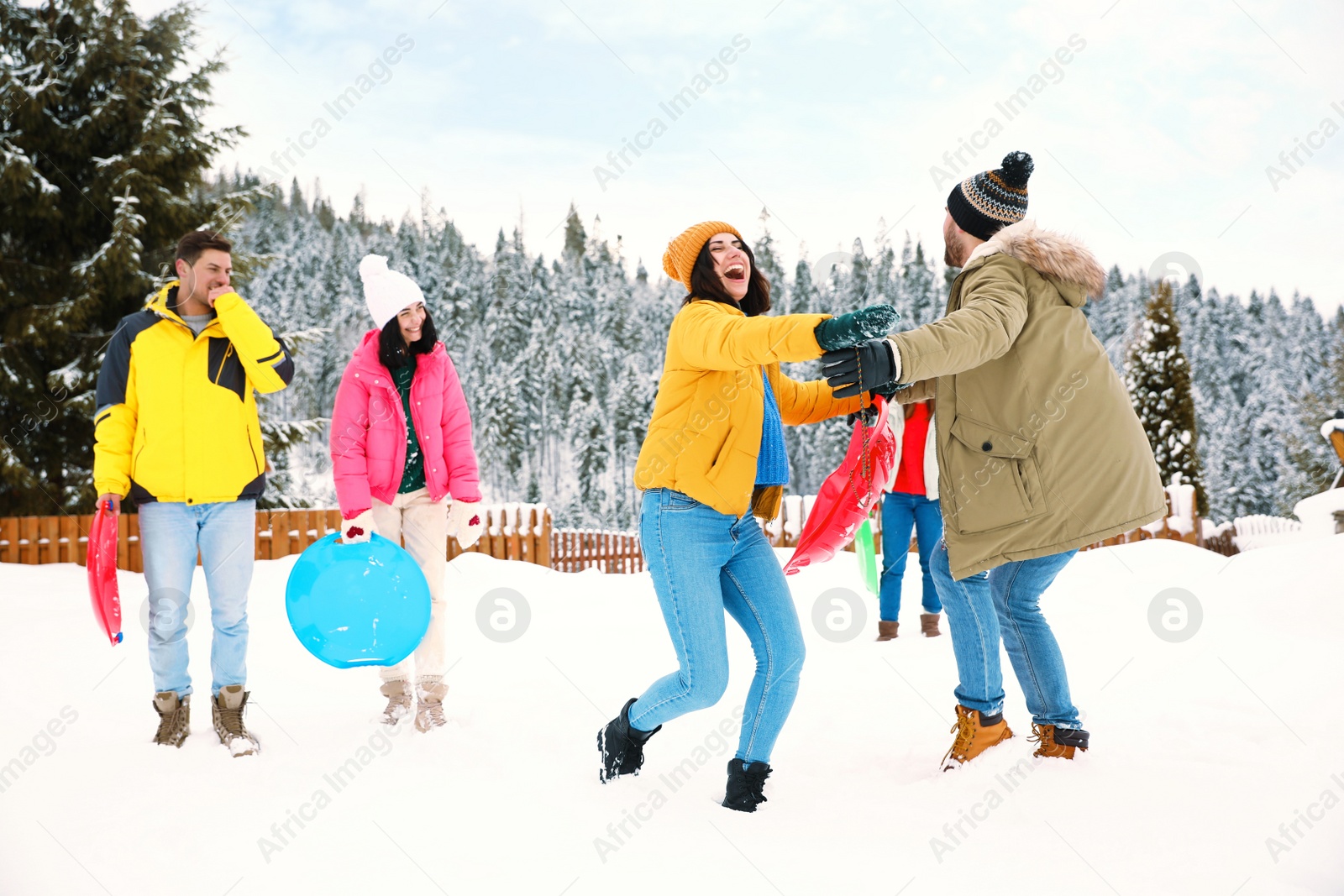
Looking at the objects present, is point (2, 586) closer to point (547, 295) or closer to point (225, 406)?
point (225, 406)

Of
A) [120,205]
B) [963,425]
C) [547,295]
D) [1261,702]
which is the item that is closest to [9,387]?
[120,205]

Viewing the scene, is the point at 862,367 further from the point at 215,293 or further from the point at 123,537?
the point at 123,537

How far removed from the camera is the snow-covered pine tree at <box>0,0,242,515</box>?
1189 centimetres

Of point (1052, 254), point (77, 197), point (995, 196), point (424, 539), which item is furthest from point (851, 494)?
point (77, 197)

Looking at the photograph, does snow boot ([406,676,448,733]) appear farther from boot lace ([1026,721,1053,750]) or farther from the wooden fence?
Answer: the wooden fence

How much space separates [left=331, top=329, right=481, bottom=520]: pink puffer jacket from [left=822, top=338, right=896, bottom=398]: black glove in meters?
1.88

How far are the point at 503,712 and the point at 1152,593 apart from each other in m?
5.04

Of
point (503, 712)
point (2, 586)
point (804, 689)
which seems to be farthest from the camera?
point (2, 586)

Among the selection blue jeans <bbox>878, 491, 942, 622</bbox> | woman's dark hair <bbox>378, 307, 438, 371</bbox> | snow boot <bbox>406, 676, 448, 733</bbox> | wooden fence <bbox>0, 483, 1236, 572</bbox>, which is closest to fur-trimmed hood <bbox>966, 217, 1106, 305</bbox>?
woman's dark hair <bbox>378, 307, 438, 371</bbox>

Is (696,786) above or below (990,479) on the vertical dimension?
below

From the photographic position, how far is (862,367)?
7.23ft

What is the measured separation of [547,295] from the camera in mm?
58469

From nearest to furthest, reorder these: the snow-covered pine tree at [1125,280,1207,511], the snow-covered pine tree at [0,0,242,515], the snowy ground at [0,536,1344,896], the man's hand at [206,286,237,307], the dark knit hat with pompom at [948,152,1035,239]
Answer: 1. the snowy ground at [0,536,1344,896]
2. the dark knit hat with pompom at [948,152,1035,239]
3. the man's hand at [206,286,237,307]
4. the snow-covered pine tree at [0,0,242,515]
5. the snow-covered pine tree at [1125,280,1207,511]

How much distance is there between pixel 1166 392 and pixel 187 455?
26601mm
